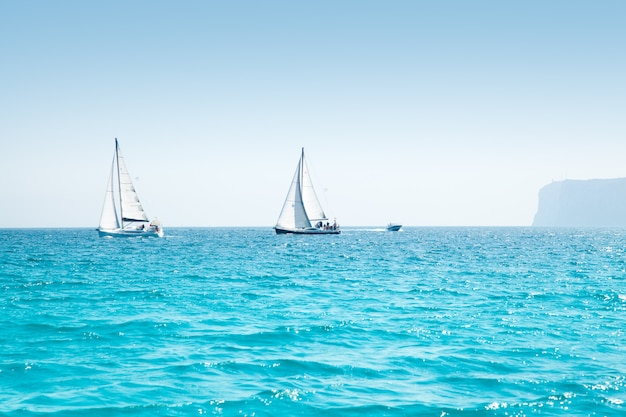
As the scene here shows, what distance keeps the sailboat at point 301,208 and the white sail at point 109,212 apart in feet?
104

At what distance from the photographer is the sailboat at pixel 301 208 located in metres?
102

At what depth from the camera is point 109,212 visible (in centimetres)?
9075

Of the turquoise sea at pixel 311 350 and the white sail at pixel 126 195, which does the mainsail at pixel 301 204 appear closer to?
the white sail at pixel 126 195

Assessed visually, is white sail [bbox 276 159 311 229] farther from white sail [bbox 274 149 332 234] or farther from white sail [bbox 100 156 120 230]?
white sail [bbox 100 156 120 230]

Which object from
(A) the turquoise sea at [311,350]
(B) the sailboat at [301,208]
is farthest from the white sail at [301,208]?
(A) the turquoise sea at [311,350]

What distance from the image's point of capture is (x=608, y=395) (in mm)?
10938

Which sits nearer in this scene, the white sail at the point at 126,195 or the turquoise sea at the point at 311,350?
the turquoise sea at the point at 311,350

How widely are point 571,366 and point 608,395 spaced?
2.19 metres

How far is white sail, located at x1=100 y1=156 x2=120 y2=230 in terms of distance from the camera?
3533 inches

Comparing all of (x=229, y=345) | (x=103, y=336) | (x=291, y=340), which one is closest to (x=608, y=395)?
(x=291, y=340)

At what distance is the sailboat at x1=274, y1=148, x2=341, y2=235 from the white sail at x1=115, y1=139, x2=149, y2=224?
28.4m

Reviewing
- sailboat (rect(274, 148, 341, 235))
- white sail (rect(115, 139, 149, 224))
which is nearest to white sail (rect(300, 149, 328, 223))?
sailboat (rect(274, 148, 341, 235))

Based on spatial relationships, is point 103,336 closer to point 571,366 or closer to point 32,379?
point 32,379

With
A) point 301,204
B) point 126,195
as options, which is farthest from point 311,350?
point 301,204
